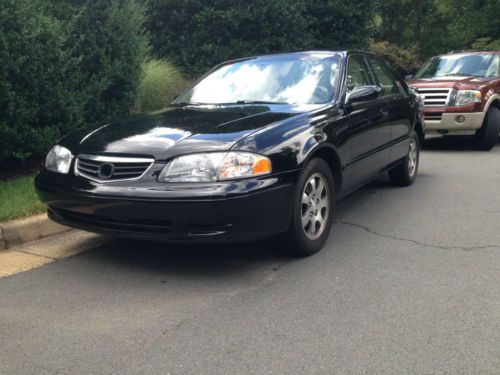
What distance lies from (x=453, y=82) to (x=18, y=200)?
755 centimetres

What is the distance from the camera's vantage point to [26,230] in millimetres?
4734

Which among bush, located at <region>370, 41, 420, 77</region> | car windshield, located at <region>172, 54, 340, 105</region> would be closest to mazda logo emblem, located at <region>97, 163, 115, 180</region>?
car windshield, located at <region>172, 54, 340, 105</region>

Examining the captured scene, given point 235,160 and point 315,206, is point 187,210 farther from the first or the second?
point 315,206

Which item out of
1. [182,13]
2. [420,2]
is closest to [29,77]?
[182,13]

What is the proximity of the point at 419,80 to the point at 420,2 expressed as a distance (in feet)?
67.7

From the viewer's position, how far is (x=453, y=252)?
445 cm

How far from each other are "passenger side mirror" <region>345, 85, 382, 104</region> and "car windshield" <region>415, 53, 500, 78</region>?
6083 millimetres

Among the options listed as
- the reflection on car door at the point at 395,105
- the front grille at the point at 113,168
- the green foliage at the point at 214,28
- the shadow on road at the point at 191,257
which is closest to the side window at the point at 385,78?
the reflection on car door at the point at 395,105

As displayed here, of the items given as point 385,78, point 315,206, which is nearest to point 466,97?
point 385,78

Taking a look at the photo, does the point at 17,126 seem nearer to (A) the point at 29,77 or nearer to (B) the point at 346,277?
(A) the point at 29,77

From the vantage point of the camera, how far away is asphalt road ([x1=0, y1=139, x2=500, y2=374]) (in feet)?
9.31

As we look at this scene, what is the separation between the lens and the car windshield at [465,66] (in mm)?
10531

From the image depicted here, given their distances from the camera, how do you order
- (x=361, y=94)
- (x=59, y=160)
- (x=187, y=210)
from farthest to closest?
(x=361, y=94) → (x=59, y=160) → (x=187, y=210)

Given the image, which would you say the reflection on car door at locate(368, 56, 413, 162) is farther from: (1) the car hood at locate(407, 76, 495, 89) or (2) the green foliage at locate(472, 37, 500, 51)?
(2) the green foliage at locate(472, 37, 500, 51)
